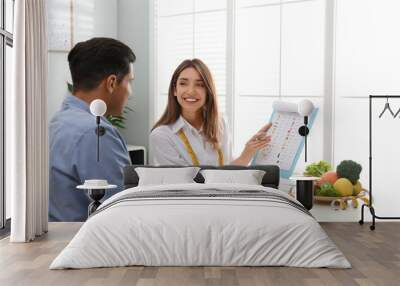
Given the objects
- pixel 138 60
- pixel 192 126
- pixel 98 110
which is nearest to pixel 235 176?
pixel 192 126

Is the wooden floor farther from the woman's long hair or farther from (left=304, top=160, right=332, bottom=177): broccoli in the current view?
the woman's long hair

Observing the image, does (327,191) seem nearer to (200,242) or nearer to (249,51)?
(249,51)

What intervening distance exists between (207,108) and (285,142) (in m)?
0.88

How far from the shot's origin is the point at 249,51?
688 cm

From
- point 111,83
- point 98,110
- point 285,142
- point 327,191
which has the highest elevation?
point 111,83

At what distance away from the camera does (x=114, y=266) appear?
4.18 meters

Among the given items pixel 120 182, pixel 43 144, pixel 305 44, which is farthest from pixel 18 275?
pixel 305 44

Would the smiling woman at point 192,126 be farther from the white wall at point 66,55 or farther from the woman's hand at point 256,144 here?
the white wall at point 66,55

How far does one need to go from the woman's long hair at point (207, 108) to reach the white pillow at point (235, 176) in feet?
2.22

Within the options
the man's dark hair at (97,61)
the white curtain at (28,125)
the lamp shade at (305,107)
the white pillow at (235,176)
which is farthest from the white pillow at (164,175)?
→ the lamp shade at (305,107)

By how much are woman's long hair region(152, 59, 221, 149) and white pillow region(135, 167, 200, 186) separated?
27.0 inches

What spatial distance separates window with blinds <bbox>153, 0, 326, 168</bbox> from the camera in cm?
670

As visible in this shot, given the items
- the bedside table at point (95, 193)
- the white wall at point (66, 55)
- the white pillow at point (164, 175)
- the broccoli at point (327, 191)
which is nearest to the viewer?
the bedside table at point (95, 193)

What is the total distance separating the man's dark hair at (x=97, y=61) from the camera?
6276mm
